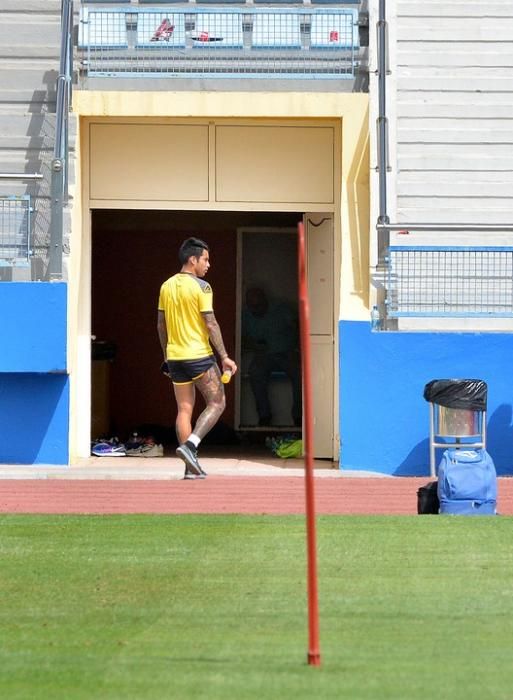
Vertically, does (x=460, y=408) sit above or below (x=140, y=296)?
below

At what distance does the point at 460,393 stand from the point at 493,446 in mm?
1096

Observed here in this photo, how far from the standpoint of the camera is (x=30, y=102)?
1567 centimetres

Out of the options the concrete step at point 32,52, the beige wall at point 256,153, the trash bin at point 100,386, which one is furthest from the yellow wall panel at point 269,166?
the trash bin at point 100,386

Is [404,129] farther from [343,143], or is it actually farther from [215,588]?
[215,588]

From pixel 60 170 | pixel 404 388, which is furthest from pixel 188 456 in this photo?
pixel 60 170

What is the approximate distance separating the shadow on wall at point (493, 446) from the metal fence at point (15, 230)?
168 inches

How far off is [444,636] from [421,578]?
1420mm

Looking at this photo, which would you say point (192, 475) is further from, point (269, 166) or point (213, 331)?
point (269, 166)

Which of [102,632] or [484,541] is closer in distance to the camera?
[102,632]

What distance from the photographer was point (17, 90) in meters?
15.8

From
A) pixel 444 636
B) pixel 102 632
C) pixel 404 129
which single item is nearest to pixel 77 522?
pixel 102 632

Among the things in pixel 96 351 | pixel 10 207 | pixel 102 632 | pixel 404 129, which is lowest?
pixel 102 632

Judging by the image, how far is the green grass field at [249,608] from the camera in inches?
227

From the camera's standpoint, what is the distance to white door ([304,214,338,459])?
15445 millimetres
